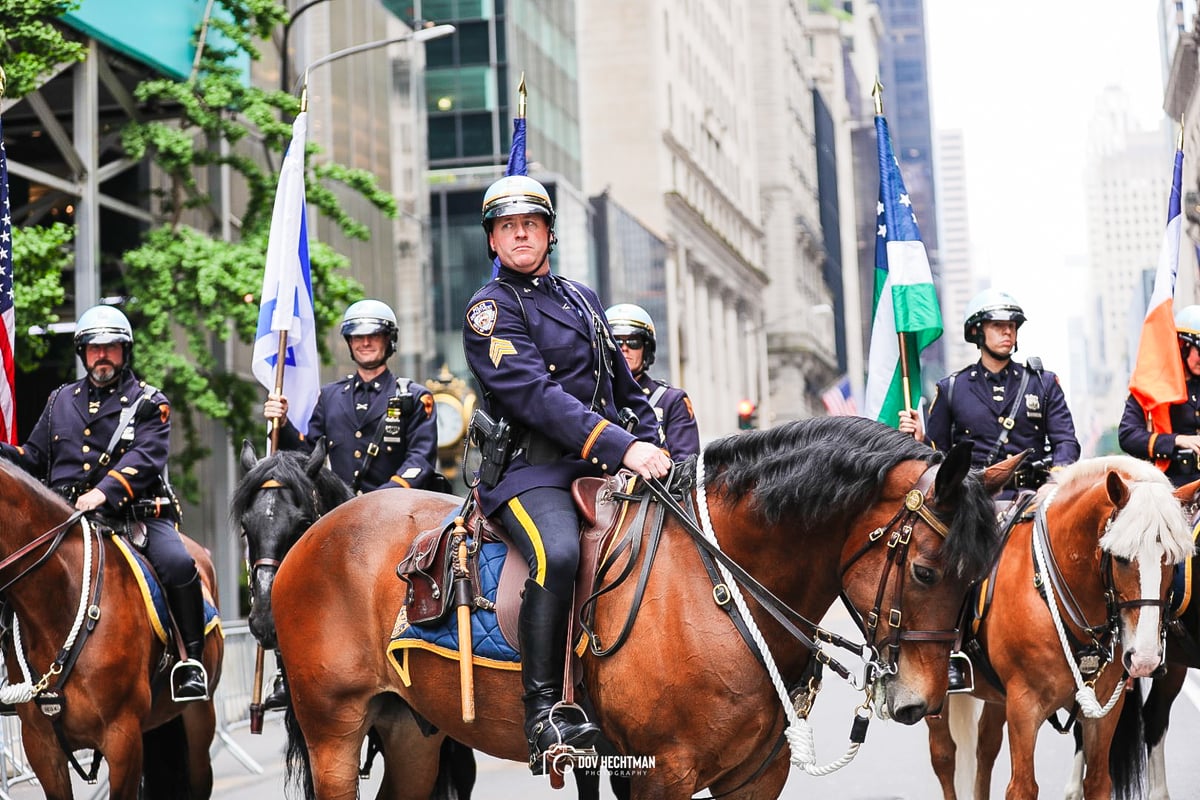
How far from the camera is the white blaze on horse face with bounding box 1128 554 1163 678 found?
25.8 ft

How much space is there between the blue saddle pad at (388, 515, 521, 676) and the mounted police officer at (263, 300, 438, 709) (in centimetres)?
357

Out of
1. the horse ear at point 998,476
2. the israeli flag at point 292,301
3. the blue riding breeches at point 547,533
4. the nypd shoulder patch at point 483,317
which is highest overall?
the israeli flag at point 292,301

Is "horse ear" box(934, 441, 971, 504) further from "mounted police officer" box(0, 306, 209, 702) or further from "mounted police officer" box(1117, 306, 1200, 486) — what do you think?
"mounted police officer" box(1117, 306, 1200, 486)

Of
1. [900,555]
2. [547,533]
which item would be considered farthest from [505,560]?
[900,555]

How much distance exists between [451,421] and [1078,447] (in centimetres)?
2470

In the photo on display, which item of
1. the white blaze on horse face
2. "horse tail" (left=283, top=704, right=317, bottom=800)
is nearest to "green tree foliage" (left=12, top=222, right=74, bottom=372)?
"horse tail" (left=283, top=704, right=317, bottom=800)

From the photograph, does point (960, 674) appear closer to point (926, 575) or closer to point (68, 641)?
point (926, 575)

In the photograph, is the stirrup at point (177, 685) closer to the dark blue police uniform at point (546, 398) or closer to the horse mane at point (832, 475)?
the dark blue police uniform at point (546, 398)

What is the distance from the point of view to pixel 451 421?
112 ft

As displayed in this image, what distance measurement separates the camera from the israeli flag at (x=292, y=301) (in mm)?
10688

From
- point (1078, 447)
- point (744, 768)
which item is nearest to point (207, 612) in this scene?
point (744, 768)

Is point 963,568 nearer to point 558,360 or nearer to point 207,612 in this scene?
point 558,360

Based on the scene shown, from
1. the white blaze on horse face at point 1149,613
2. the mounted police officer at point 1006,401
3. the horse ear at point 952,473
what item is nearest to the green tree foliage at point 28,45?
the mounted police officer at point 1006,401

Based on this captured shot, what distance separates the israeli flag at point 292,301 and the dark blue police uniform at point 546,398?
4.26m
